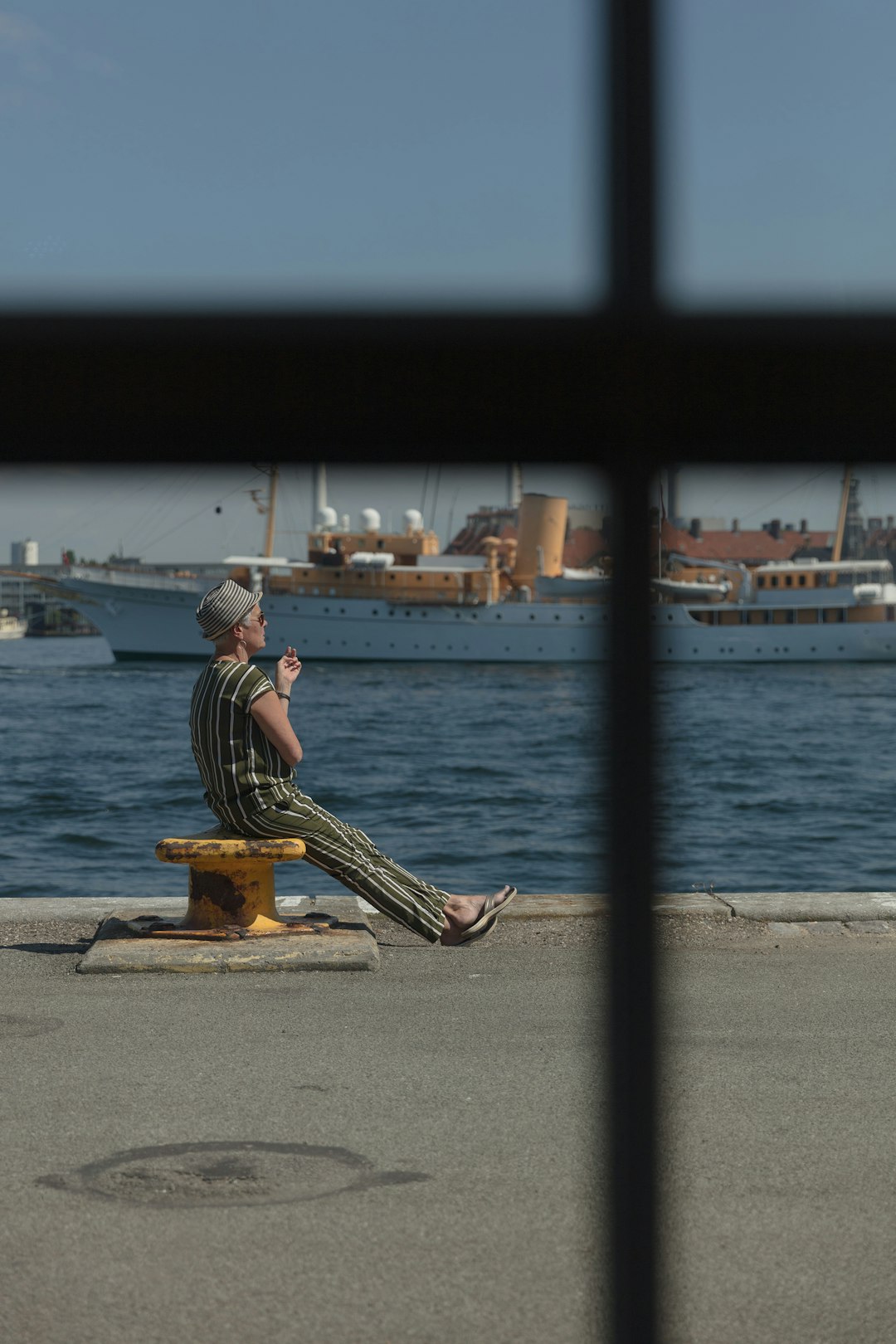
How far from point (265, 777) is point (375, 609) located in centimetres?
4677

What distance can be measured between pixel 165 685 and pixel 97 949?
39.7 m

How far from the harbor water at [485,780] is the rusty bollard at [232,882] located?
114 cm

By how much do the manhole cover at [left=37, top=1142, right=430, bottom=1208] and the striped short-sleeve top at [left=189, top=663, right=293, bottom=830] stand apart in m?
1.87

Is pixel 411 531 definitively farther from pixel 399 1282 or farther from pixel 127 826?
pixel 399 1282

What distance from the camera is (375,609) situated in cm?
5194

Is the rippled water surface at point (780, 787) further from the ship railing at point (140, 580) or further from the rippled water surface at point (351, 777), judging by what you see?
the ship railing at point (140, 580)

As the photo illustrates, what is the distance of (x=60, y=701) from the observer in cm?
3862

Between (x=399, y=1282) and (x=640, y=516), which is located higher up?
(x=640, y=516)

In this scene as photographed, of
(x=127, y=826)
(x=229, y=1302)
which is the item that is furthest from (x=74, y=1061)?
(x=127, y=826)

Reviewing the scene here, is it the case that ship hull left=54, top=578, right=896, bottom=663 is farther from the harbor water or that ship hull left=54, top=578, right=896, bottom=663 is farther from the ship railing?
the harbor water

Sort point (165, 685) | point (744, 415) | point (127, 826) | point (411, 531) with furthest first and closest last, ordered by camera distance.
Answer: point (411, 531) < point (165, 685) < point (127, 826) < point (744, 415)

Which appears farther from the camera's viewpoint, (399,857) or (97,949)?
(399,857)


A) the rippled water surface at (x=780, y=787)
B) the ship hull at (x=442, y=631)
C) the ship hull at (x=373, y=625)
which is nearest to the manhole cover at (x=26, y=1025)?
the rippled water surface at (x=780, y=787)

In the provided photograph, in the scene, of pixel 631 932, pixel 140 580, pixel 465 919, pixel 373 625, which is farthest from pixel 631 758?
pixel 140 580
